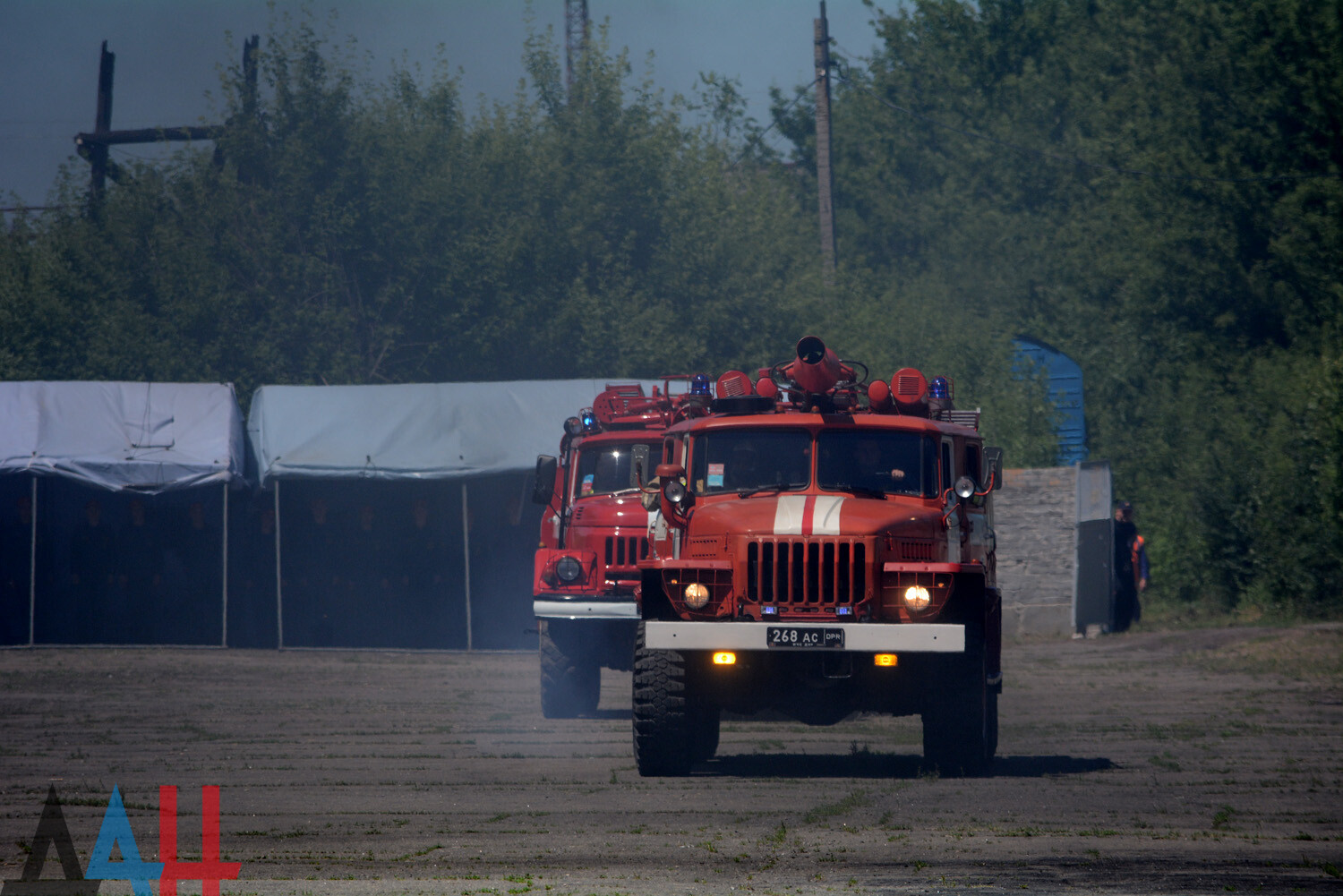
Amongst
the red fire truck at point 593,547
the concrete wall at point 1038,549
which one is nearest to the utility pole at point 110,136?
the concrete wall at point 1038,549

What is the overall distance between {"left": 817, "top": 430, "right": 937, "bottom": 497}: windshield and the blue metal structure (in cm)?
2313

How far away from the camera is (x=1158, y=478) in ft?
122

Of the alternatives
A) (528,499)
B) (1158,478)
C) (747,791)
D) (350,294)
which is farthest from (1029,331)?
(747,791)

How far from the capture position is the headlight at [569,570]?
15.2 m

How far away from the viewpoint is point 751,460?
11.9m

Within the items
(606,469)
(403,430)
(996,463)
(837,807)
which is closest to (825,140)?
(403,430)

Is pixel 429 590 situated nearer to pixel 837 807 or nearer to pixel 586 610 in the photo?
pixel 586 610

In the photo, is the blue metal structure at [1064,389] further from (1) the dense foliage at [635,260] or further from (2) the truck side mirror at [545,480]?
(2) the truck side mirror at [545,480]

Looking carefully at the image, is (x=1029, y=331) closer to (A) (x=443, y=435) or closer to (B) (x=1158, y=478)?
(B) (x=1158, y=478)

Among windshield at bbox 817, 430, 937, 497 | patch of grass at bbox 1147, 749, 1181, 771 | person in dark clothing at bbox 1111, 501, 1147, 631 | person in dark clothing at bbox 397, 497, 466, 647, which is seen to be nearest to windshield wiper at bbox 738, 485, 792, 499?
windshield at bbox 817, 430, 937, 497

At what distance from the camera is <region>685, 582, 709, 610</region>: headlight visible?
36.1ft

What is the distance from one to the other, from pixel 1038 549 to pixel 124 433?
50.0 feet

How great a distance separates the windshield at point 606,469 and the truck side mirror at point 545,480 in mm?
425

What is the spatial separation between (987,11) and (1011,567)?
34679 mm
